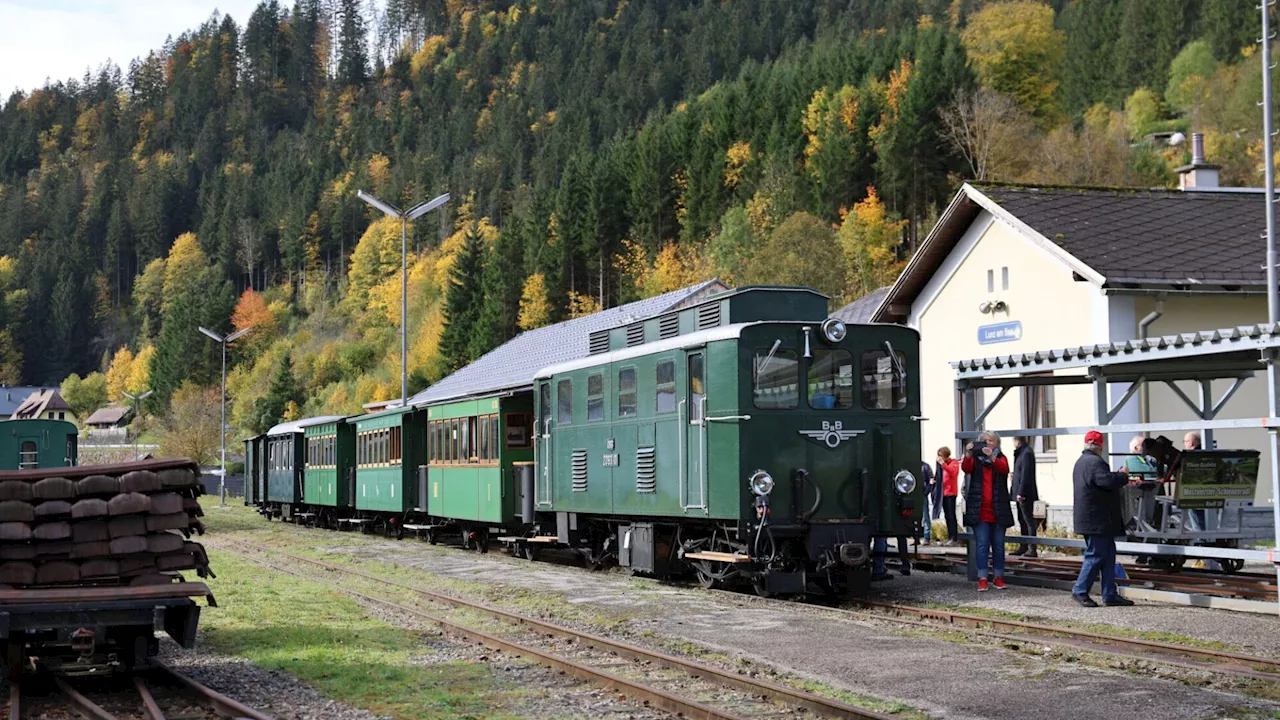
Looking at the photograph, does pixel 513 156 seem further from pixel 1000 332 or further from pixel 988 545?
pixel 988 545

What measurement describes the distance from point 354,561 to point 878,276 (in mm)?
44662

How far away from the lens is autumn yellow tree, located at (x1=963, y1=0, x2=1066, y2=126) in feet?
289

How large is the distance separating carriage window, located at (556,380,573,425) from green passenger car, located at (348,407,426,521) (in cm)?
966

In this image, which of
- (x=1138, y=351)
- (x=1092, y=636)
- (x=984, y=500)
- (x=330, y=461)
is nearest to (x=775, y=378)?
(x=984, y=500)

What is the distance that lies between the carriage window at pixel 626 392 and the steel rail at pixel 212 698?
7490 mm

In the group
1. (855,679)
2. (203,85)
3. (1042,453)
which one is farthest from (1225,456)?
(203,85)

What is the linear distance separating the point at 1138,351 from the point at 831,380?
316cm

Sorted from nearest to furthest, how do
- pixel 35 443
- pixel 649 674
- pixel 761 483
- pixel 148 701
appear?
pixel 148 701 → pixel 649 674 → pixel 761 483 → pixel 35 443

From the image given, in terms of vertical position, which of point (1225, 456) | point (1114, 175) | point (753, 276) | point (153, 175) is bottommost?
point (1225, 456)

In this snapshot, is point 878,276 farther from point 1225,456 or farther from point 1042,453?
point 1225,456

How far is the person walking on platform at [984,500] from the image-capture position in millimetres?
15211

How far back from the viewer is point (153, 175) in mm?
164125

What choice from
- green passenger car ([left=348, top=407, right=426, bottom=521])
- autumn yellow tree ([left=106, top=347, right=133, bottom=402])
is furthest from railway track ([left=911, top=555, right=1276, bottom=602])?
autumn yellow tree ([left=106, top=347, right=133, bottom=402])

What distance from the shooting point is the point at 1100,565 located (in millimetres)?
13594
